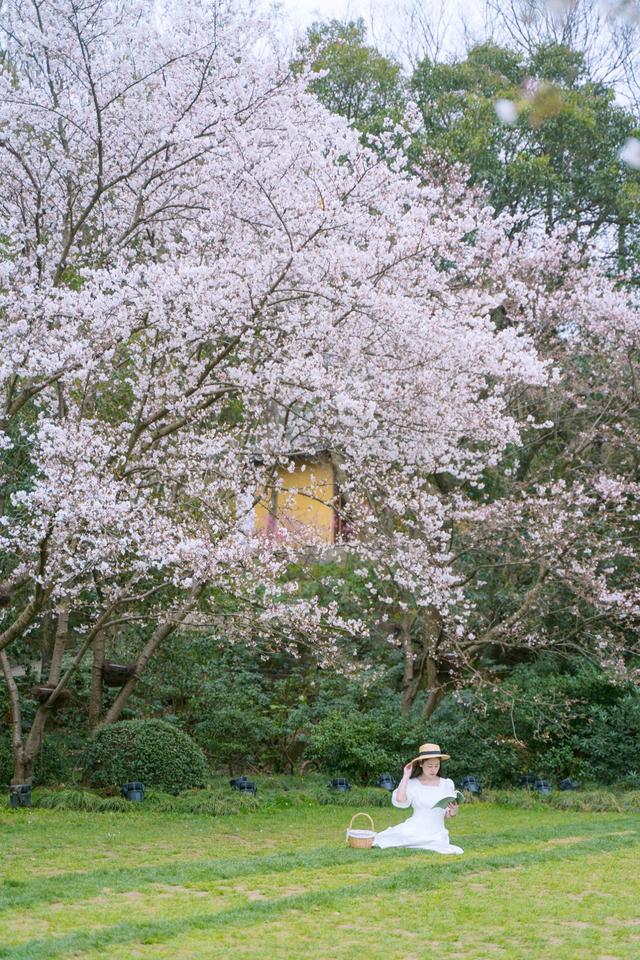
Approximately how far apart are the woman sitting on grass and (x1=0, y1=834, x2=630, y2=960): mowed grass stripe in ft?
0.99

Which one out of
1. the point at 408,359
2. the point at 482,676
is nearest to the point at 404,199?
the point at 408,359

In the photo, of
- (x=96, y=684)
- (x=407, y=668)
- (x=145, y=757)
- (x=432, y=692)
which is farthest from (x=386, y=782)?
(x=96, y=684)

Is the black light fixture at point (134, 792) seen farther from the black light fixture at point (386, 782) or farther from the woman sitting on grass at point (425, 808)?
the woman sitting on grass at point (425, 808)

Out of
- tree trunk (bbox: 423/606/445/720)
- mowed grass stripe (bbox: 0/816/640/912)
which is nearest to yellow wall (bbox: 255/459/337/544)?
tree trunk (bbox: 423/606/445/720)

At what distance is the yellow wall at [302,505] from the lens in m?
11.9

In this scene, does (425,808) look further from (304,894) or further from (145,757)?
(145,757)

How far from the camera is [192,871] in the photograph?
6309 millimetres

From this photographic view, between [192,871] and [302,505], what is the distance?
12.1 metres

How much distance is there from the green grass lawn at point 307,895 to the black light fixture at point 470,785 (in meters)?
2.53

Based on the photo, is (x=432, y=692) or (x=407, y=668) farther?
(x=407, y=668)

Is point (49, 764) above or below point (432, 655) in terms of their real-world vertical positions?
below

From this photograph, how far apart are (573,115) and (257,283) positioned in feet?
31.3

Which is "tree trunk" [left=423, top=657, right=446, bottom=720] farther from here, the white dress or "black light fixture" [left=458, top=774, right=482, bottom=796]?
the white dress

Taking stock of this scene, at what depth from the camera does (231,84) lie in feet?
29.0
